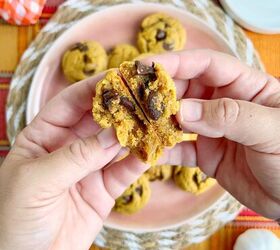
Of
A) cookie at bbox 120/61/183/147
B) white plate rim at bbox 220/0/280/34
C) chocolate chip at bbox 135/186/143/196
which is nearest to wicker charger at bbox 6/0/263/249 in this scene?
white plate rim at bbox 220/0/280/34

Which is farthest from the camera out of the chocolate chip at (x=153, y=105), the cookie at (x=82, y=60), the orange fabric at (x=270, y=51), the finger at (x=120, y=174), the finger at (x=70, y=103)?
the orange fabric at (x=270, y=51)

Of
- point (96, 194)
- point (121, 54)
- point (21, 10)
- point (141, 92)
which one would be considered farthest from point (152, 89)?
point (21, 10)

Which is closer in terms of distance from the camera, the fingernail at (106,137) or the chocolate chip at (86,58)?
the fingernail at (106,137)

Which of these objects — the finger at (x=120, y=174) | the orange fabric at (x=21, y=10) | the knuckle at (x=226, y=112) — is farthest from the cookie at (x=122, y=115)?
the orange fabric at (x=21, y=10)

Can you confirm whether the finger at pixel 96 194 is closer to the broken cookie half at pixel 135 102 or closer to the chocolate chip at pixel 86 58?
the broken cookie half at pixel 135 102

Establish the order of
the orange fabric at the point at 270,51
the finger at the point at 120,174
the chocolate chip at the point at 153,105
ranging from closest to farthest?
the chocolate chip at the point at 153,105
the finger at the point at 120,174
the orange fabric at the point at 270,51

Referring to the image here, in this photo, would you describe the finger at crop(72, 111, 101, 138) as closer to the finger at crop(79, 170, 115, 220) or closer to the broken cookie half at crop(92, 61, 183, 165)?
the finger at crop(79, 170, 115, 220)

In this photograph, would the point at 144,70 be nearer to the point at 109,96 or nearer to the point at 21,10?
the point at 109,96
